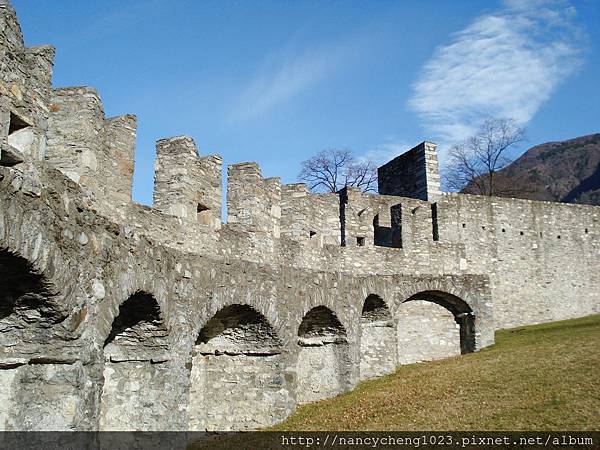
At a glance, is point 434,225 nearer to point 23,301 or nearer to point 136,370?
point 136,370

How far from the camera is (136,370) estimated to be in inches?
316

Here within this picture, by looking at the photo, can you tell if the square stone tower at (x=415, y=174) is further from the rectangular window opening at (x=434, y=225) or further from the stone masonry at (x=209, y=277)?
the rectangular window opening at (x=434, y=225)

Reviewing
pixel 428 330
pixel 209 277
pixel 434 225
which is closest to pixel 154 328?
pixel 209 277

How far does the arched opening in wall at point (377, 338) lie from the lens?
1502 cm

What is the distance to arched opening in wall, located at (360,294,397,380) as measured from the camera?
15023 millimetres

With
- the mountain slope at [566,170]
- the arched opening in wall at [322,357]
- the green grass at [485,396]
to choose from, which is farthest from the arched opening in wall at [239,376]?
the mountain slope at [566,170]

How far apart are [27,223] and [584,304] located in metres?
25.1

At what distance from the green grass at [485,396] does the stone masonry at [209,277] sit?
37.1 inches

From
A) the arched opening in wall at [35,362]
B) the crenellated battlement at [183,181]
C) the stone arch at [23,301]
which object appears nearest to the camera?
the stone arch at [23,301]

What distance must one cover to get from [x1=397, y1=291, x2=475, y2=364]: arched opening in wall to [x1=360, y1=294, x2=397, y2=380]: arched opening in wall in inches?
99.3

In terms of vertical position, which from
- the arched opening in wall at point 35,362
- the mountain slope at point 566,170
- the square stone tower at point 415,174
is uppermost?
the mountain slope at point 566,170

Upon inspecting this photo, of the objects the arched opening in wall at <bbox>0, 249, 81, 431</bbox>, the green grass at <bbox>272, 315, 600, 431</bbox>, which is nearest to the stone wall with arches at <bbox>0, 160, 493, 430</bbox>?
the arched opening in wall at <bbox>0, 249, 81, 431</bbox>

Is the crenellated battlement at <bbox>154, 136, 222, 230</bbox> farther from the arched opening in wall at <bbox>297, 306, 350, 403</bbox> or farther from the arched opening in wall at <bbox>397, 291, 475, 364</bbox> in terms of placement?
the arched opening in wall at <bbox>397, 291, 475, 364</bbox>

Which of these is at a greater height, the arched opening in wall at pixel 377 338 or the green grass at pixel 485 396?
the arched opening in wall at pixel 377 338
